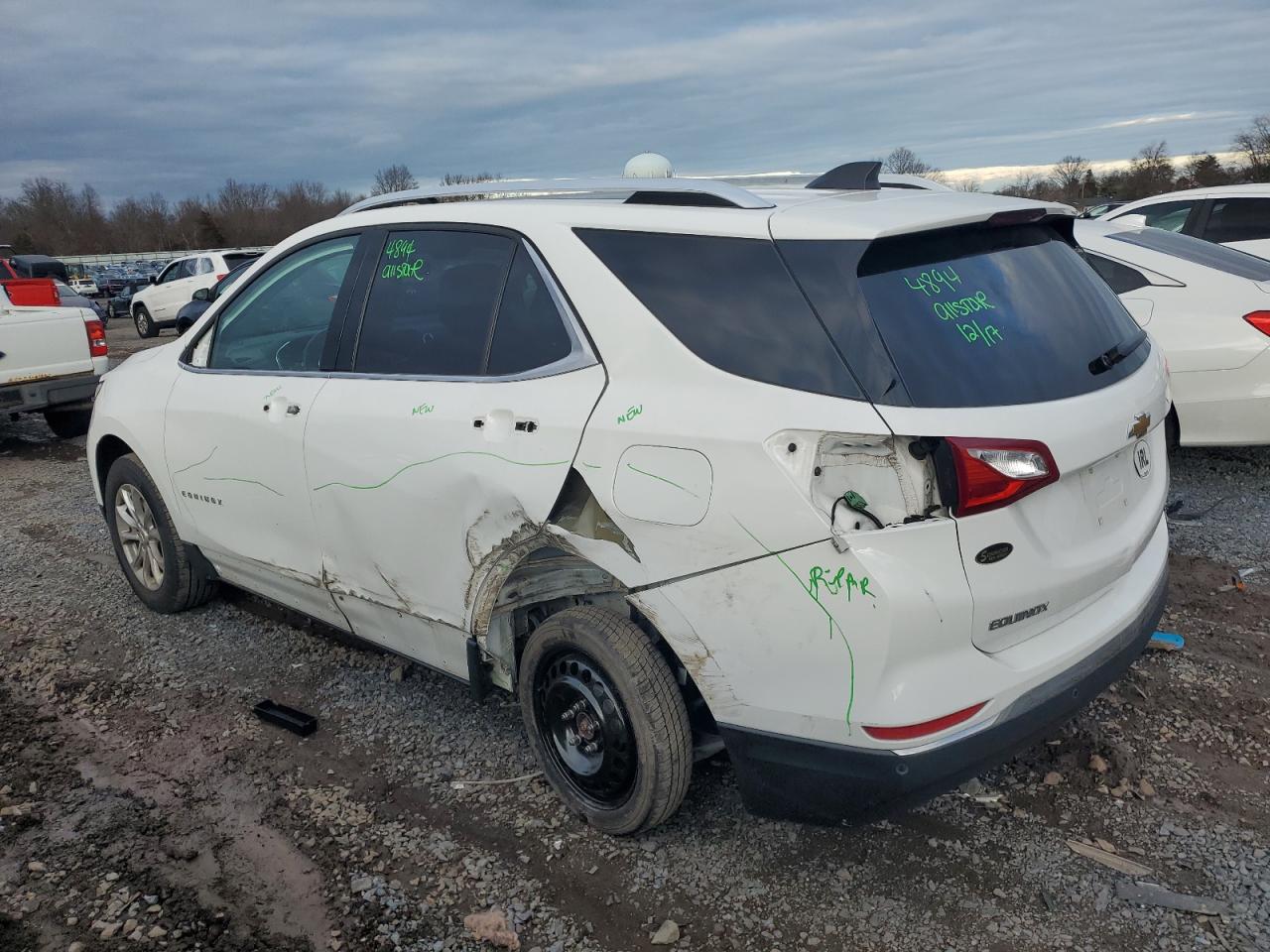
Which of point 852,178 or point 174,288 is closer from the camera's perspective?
point 852,178

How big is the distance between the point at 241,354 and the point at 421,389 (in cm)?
140

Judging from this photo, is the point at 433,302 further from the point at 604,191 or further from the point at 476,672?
the point at 476,672

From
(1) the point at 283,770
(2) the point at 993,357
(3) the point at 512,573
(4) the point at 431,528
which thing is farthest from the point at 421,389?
(2) the point at 993,357

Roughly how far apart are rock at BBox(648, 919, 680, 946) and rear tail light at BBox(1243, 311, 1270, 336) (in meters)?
5.06

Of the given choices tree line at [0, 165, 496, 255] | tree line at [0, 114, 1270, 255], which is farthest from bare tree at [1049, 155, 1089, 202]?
tree line at [0, 165, 496, 255]

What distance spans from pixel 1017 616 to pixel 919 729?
1.26ft

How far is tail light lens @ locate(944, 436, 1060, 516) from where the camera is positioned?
2.22 meters

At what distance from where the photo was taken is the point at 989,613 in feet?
7.55

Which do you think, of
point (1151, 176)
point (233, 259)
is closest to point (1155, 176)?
point (1151, 176)

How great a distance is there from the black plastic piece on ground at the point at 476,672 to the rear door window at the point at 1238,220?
8.24 meters

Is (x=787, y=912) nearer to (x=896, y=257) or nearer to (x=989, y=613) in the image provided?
(x=989, y=613)

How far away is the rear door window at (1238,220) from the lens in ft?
27.3

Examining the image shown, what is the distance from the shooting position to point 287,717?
3.78m

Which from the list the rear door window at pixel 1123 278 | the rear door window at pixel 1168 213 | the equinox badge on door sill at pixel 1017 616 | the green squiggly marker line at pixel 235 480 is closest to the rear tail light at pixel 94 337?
the green squiggly marker line at pixel 235 480
